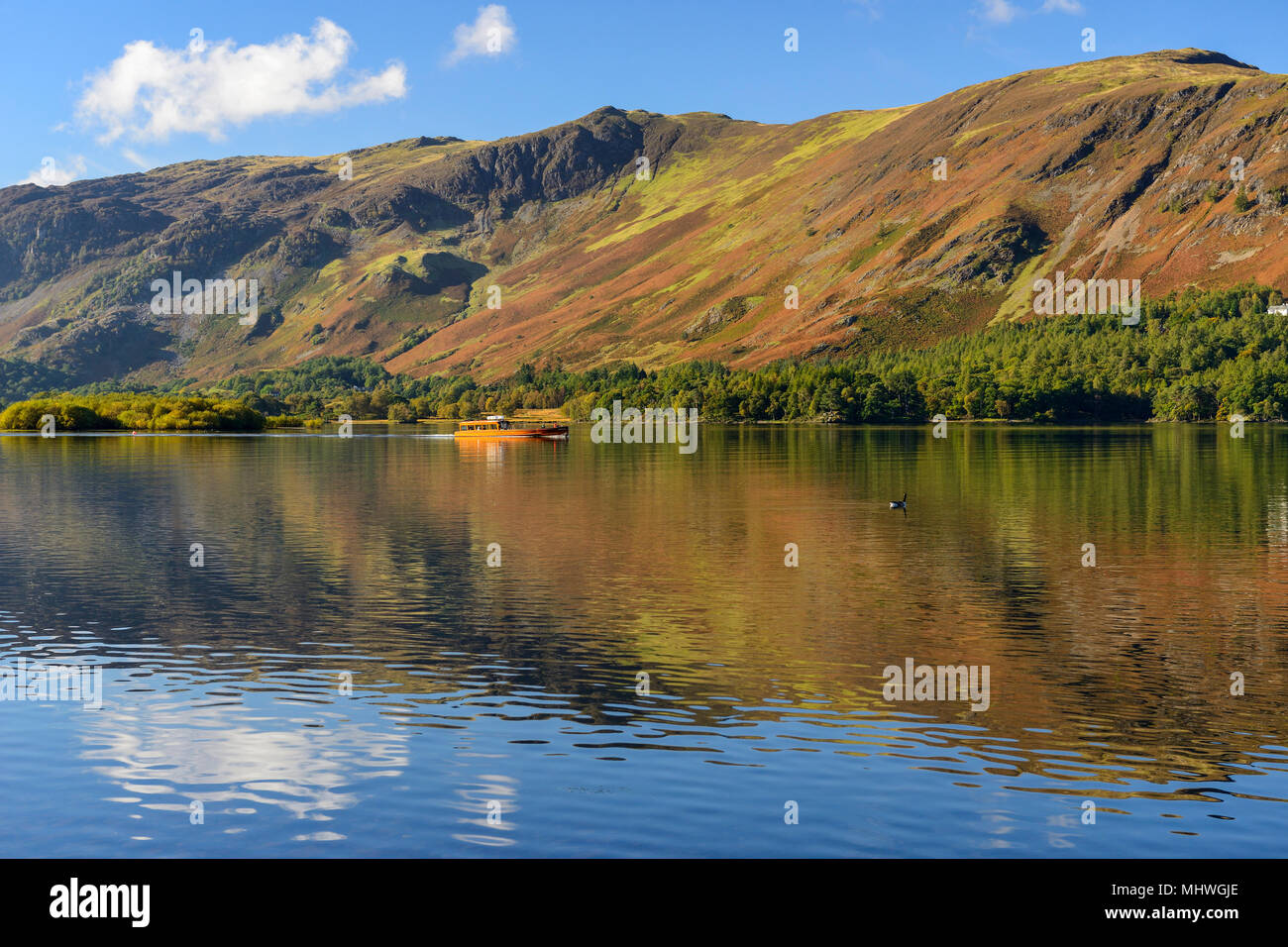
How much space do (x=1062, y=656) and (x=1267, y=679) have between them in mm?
5791

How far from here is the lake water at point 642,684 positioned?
21.5m

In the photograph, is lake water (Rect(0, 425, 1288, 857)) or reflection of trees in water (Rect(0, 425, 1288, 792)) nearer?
lake water (Rect(0, 425, 1288, 857))

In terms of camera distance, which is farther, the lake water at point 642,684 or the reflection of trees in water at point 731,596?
the reflection of trees in water at point 731,596

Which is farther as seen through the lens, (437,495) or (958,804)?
(437,495)

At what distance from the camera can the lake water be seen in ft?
70.7

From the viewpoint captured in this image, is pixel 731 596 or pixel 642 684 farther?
pixel 731 596

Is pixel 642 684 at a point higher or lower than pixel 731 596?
lower

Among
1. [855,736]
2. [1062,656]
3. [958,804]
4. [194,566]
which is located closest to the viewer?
[958,804]

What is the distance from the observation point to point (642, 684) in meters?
32.6
